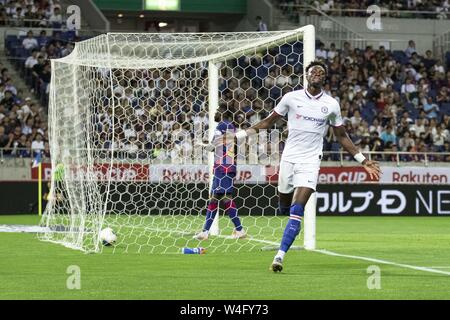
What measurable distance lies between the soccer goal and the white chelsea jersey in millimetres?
1592

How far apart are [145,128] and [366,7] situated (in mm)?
23855

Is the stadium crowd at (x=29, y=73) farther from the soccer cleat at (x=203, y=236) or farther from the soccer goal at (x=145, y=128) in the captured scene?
the soccer cleat at (x=203, y=236)

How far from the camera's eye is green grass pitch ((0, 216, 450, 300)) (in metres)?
10.6

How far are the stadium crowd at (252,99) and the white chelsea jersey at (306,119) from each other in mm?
7014

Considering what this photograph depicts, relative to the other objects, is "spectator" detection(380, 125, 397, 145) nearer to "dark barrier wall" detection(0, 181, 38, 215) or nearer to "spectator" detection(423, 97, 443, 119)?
"spectator" detection(423, 97, 443, 119)

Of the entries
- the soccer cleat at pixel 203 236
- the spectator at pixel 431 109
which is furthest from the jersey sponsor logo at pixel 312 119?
the spectator at pixel 431 109

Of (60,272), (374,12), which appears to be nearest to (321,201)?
(374,12)

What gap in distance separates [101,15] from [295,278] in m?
29.2

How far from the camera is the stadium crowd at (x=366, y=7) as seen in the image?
4316cm

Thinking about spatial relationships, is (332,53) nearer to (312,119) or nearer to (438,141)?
(438,141)

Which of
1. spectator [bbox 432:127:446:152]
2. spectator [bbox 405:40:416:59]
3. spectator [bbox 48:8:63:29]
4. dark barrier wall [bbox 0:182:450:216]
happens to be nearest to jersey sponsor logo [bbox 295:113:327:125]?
dark barrier wall [bbox 0:182:450:216]

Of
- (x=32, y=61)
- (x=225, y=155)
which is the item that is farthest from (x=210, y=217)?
(x=32, y=61)

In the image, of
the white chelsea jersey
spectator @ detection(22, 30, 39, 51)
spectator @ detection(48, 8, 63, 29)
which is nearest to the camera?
the white chelsea jersey

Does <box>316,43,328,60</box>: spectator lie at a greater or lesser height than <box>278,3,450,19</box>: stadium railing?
lesser
